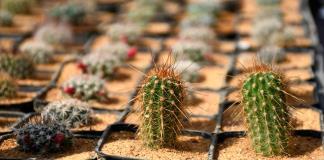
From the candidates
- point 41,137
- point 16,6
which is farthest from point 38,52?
point 41,137

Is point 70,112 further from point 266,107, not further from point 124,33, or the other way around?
point 124,33

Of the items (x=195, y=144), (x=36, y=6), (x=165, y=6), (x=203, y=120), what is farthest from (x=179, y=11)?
(x=195, y=144)

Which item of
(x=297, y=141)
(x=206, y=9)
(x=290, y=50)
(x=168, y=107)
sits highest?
(x=206, y=9)

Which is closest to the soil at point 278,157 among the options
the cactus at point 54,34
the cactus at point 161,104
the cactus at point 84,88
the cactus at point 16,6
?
the cactus at point 161,104

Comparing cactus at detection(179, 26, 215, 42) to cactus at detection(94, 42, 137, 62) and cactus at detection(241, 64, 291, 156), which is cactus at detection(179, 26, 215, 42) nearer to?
cactus at detection(94, 42, 137, 62)

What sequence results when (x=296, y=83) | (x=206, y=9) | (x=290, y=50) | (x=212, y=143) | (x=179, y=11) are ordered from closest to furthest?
(x=212, y=143) < (x=296, y=83) < (x=290, y=50) < (x=206, y=9) < (x=179, y=11)

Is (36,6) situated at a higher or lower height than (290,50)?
higher

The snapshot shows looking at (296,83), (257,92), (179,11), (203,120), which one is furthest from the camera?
(179,11)

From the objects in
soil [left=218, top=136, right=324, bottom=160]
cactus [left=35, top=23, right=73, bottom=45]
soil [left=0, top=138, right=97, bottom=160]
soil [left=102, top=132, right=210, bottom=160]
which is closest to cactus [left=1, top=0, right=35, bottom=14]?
cactus [left=35, top=23, right=73, bottom=45]

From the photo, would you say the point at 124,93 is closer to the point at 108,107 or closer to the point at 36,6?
the point at 108,107

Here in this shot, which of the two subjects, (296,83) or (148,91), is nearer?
(148,91)
